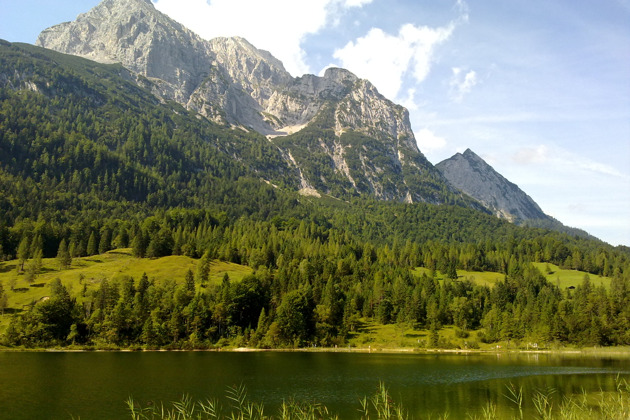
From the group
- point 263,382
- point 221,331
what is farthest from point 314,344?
point 263,382

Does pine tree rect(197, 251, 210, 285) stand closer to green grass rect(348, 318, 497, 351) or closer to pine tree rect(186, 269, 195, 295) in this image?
pine tree rect(186, 269, 195, 295)

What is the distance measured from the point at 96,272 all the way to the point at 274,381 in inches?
4705

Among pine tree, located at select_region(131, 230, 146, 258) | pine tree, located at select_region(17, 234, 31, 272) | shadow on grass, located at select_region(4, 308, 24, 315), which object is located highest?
pine tree, located at select_region(131, 230, 146, 258)

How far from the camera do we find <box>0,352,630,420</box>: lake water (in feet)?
177

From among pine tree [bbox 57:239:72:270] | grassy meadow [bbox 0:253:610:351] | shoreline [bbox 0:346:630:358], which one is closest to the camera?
shoreline [bbox 0:346:630:358]

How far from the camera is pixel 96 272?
6521 inches

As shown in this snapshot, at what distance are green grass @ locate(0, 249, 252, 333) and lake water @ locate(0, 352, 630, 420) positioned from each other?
136 ft

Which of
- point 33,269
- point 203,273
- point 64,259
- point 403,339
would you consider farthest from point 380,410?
point 64,259

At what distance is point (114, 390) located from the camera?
62250 mm

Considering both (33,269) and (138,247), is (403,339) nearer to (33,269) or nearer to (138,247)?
(138,247)

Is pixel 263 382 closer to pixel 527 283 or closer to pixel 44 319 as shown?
pixel 44 319

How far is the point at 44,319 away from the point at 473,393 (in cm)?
11379

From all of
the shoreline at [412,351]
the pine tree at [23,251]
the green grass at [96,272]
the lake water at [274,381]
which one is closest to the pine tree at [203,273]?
the green grass at [96,272]

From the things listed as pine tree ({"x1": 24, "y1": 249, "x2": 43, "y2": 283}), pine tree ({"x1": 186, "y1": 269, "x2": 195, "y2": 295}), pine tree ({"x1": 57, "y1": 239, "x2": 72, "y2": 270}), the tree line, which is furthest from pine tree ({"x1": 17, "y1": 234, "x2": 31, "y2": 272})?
pine tree ({"x1": 186, "y1": 269, "x2": 195, "y2": 295})
